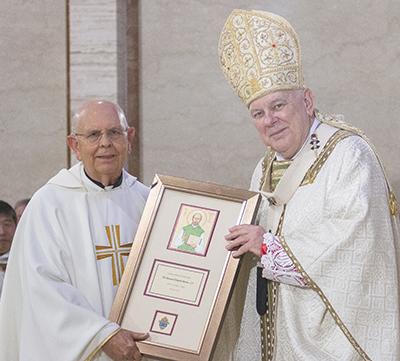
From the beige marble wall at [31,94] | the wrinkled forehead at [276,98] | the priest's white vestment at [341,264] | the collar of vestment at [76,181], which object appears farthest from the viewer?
the beige marble wall at [31,94]

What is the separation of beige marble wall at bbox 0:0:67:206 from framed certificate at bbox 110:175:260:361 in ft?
9.80

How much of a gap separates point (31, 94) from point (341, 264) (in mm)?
4233

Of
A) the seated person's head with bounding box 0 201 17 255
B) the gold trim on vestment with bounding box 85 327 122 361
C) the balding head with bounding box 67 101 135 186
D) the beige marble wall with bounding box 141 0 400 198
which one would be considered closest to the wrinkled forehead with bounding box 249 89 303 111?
the balding head with bounding box 67 101 135 186

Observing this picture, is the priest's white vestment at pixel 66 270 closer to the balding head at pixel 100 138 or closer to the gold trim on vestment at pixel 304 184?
the balding head at pixel 100 138

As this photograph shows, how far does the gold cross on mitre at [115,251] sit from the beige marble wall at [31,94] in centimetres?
268

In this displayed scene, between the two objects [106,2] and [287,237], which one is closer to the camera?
[287,237]

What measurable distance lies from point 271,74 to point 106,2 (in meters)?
2.64

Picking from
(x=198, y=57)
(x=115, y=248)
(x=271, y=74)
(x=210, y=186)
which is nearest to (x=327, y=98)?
(x=198, y=57)

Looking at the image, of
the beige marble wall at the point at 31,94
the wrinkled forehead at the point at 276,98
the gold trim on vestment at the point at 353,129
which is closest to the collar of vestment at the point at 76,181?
the wrinkled forehead at the point at 276,98

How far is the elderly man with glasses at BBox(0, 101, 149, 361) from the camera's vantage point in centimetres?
311

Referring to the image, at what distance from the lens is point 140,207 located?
12.1 feet

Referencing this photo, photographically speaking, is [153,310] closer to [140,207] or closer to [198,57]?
[140,207]

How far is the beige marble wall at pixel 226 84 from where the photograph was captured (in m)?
4.84

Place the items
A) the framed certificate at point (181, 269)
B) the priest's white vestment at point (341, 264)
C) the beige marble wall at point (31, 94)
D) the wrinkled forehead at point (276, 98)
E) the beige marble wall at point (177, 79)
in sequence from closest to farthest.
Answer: the priest's white vestment at point (341, 264)
the framed certificate at point (181, 269)
the wrinkled forehead at point (276, 98)
the beige marble wall at point (177, 79)
the beige marble wall at point (31, 94)
